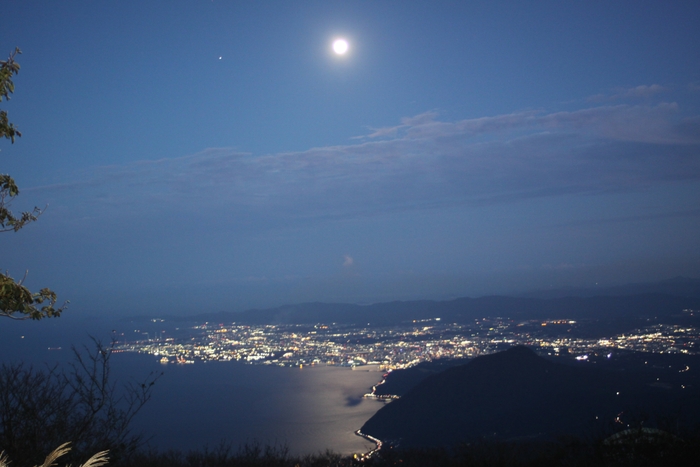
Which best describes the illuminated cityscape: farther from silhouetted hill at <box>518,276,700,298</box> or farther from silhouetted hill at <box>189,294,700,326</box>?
silhouetted hill at <box>518,276,700,298</box>

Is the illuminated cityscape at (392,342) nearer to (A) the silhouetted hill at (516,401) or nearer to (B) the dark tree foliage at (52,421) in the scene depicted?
(A) the silhouetted hill at (516,401)

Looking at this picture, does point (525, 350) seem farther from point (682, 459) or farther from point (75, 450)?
point (75, 450)

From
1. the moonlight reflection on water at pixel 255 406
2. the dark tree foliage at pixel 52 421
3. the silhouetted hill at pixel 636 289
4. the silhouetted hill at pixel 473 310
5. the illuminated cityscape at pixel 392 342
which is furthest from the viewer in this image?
the silhouetted hill at pixel 636 289

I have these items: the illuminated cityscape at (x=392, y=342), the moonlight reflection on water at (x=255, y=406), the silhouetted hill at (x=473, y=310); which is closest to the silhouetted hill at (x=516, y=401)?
the moonlight reflection on water at (x=255, y=406)

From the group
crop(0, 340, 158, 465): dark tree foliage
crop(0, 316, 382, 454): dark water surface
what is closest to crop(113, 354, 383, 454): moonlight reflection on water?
crop(0, 316, 382, 454): dark water surface

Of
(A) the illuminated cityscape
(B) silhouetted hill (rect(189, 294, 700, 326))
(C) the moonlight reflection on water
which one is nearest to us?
(C) the moonlight reflection on water

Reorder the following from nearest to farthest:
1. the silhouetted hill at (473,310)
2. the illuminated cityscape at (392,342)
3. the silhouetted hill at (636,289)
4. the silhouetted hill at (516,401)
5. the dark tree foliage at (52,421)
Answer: the dark tree foliage at (52,421) < the silhouetted hill at (516,401) < the illuminated cityscape at (392,342) < the silhouetted hill at (473,310) < the silhouetted hill at (636,289)

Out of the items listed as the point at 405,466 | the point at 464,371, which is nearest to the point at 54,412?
the point at 405,466
